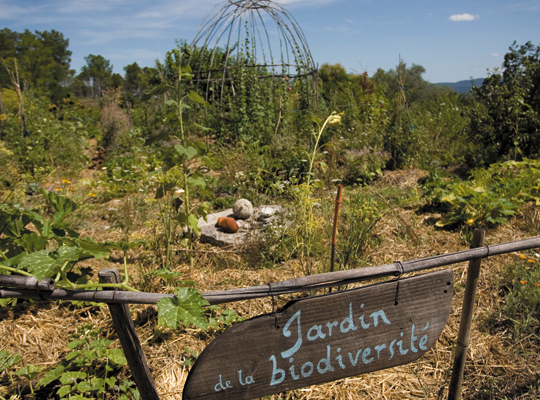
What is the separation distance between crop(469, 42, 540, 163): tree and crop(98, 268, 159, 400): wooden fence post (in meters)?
5.40

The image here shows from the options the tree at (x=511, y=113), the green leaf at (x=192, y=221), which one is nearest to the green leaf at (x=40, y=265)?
the green leaf at (x=192, y=221)

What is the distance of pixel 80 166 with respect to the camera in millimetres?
6094

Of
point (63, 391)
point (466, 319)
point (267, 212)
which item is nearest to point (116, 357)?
point (63, 391)

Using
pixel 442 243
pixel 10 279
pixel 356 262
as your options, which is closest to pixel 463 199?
pixel 442 243

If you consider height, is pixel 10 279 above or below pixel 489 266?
above

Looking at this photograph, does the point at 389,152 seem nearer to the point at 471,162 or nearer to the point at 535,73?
the point at 471,162

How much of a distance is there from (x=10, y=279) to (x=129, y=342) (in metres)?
0.41

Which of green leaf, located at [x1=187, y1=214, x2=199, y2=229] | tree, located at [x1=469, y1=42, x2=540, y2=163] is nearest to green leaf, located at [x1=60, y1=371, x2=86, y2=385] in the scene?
green leaf, located at [x1=187, y1=214, x2=199, y2=229]

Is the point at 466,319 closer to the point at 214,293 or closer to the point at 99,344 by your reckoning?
the point at 214,293

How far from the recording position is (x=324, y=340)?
3.42ft

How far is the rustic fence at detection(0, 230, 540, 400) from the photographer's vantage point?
0.97 meters

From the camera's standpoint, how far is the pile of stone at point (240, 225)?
308 centimetres

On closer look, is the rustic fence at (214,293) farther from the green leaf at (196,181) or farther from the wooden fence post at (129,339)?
the green leaf at (196,181)

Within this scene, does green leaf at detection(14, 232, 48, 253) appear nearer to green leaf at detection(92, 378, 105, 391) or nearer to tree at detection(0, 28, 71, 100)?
green leaf at detection(92, 378, 105, 391)
